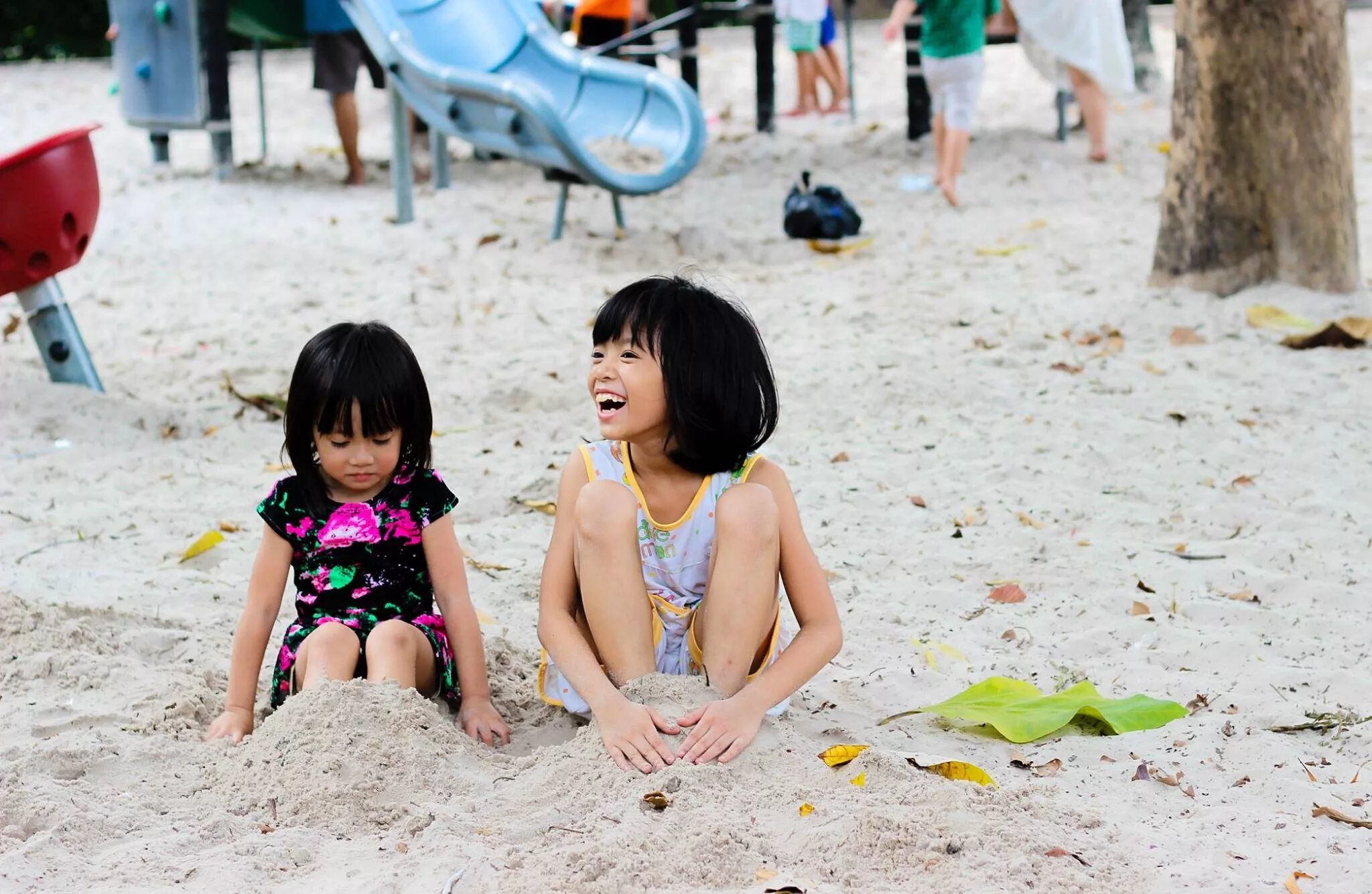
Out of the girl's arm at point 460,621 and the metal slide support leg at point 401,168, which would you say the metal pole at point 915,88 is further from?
the girl's arm at point 460,621

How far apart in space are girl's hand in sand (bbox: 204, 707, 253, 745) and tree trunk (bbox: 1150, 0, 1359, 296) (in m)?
4.41

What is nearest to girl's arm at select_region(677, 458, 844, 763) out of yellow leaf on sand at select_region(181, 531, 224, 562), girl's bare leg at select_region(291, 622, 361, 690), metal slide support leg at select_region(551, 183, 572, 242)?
girl's bare leg at select_region(291, 622, 361, 690)

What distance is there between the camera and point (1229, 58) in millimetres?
5586

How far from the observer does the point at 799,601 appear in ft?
8.61

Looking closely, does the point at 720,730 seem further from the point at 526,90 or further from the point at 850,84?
the point at 850,84

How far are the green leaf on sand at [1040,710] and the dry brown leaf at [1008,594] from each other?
0.61m

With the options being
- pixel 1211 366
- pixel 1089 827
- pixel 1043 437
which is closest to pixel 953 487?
pixel 1043 437

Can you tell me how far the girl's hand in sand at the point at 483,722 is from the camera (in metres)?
2.68

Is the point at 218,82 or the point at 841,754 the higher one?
the point at 218,82

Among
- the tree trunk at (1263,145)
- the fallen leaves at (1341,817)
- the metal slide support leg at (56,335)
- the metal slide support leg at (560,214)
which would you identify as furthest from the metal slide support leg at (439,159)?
the fallen leaves at (1341,817)

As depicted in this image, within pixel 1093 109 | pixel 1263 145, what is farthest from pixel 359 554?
pixel 1093 109

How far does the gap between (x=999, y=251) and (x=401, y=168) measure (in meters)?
3.14

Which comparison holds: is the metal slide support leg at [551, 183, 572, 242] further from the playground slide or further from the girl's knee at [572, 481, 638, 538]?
the girl's knee at [572, 481, 638, 538]

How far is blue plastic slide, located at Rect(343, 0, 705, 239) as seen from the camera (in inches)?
291
